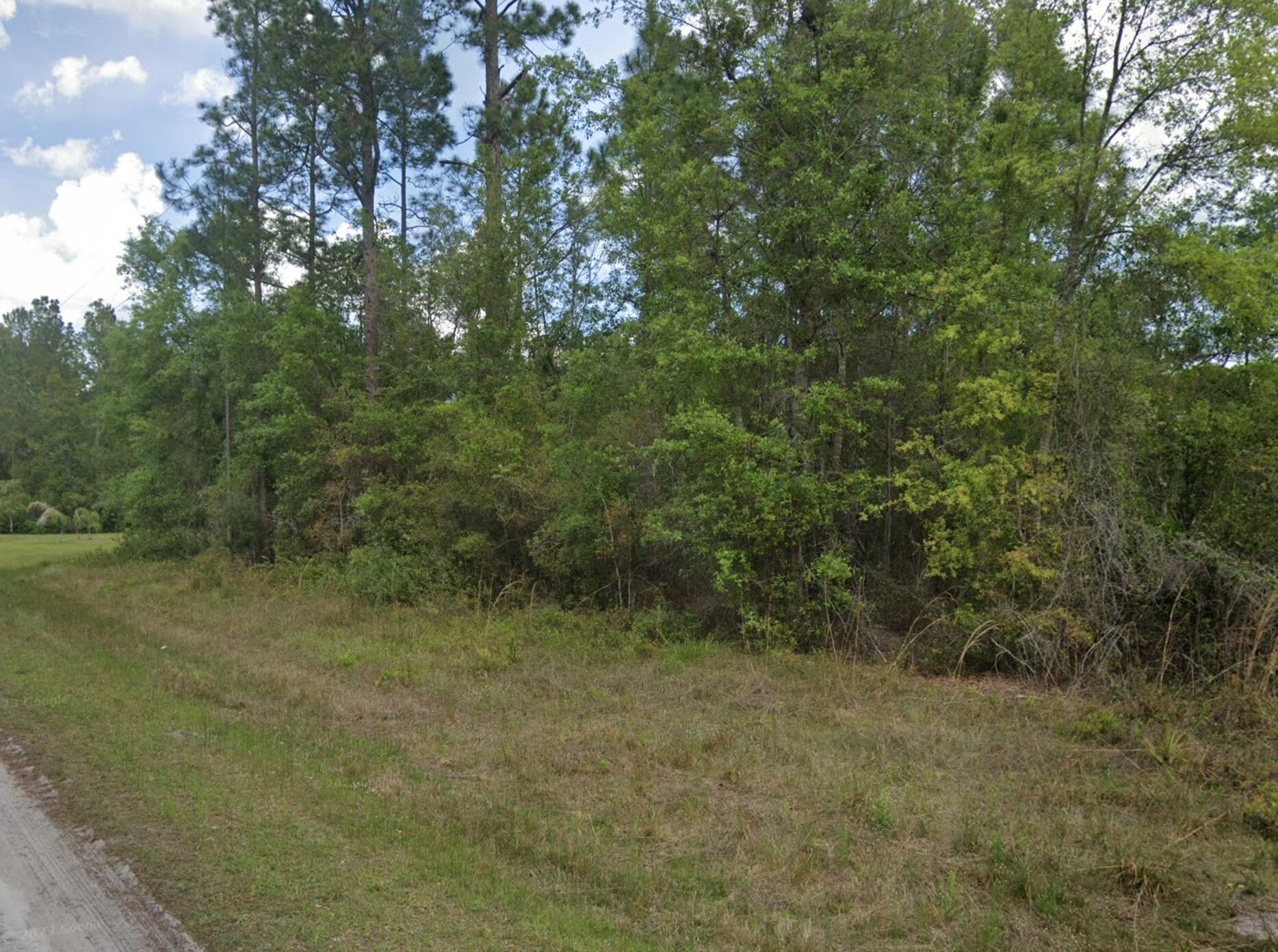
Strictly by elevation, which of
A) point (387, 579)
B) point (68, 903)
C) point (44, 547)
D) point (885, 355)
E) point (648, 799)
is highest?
point (885, 355)

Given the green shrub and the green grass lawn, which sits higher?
the green shrub

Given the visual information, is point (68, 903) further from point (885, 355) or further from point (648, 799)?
point (885, 355)

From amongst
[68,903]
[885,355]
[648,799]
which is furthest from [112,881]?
[885,355]

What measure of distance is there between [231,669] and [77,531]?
4396 cm

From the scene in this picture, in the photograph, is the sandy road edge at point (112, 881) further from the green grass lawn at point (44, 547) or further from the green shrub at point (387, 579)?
the green grass lawn at point (44, 547)

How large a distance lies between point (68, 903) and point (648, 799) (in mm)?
3489

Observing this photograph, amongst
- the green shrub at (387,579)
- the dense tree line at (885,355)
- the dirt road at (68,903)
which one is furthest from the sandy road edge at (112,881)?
the green shrub at (387,579)

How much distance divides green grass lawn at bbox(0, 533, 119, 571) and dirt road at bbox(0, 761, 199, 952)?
22.7m

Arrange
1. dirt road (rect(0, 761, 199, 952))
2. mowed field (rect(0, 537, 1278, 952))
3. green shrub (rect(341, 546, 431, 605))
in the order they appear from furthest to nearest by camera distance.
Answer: green shrub (rect(341, 546, 431, 605)) < mowed field (rect(0, 537, 1278, 952)) < dirt road (rect(0, 761, 199, 952))

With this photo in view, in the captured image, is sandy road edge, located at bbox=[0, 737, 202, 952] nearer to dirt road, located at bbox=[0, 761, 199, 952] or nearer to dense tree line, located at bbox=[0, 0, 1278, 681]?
dirt road, located at bbox=[0, 761, 199, 952]

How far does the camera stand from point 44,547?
33.0m

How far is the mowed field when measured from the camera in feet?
13.7

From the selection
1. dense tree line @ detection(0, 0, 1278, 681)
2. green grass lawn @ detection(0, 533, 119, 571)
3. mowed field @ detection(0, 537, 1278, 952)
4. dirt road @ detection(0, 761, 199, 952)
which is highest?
dense tree line @ detection(0, 0, 1278, 681)

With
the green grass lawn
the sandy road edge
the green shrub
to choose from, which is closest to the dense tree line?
the green shrub
